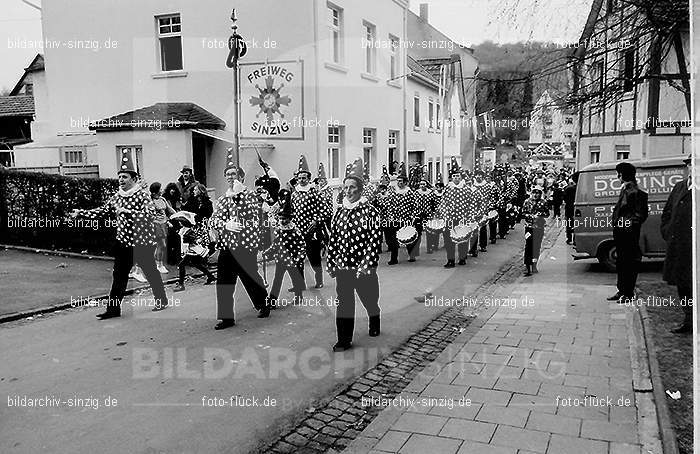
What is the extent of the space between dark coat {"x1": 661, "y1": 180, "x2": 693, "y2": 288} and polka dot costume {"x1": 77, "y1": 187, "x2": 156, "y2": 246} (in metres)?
6.57

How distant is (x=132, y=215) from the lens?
26.8ft

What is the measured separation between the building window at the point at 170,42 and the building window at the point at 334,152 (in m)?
4.70

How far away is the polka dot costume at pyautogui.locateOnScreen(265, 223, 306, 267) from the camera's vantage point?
29.9 ft

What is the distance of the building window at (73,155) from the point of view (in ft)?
62.6

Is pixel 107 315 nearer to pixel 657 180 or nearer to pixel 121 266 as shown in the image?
pixel 121 266

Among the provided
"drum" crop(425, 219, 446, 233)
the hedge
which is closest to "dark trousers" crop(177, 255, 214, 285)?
the hedge

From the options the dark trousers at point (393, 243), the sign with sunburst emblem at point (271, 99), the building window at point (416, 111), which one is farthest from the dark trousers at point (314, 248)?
the building window at point (416, 111)

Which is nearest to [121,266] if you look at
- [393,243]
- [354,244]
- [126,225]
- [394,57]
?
[126,225]

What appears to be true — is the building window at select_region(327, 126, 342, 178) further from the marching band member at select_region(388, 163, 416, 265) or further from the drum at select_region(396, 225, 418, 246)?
the drum at select_region(396, 225, 418, 246)

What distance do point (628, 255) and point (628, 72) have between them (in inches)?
121

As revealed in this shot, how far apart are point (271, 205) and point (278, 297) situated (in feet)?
4.53

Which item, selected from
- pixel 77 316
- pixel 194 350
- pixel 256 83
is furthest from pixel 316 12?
pixel 194 350

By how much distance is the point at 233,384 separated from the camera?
5.74 m

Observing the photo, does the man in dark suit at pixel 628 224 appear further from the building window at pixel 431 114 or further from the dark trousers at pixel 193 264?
the building window at pixel 431 114
